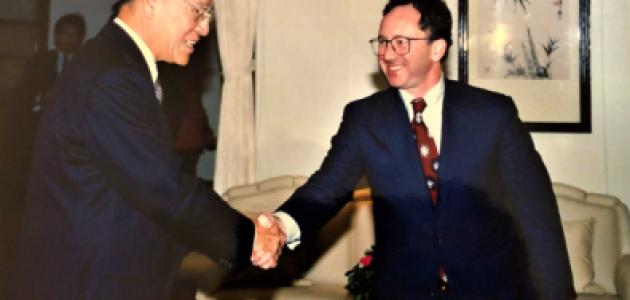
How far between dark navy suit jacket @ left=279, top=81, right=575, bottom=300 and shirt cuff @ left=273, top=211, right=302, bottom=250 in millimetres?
373

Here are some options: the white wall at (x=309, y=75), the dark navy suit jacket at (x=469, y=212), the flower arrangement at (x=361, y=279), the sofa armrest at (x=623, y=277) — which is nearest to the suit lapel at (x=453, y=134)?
the dark navy suit jacket at (x=469, y=212)

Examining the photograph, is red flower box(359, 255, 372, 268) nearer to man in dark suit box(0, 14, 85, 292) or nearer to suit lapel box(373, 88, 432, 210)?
suit lapel box(373, 88, 432, 210)

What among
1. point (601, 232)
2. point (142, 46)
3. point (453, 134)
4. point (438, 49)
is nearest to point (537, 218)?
point (453, 134)

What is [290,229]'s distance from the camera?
2.72 m

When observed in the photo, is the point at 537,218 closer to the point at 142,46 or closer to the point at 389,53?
the point at 389,53

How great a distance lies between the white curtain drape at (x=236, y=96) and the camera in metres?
4.70

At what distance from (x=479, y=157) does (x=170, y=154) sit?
1061mm

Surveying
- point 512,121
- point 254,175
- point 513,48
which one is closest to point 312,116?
point 254,175

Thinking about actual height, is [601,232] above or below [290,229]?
below

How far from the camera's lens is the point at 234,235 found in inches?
93.0

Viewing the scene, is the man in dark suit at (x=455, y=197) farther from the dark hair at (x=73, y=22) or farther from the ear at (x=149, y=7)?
the dark hair at (x=73, y=22)

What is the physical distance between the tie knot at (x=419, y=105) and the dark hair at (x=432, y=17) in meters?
0.25

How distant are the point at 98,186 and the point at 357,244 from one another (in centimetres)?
256

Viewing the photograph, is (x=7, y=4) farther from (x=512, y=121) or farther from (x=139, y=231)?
(x=512, y=121)
